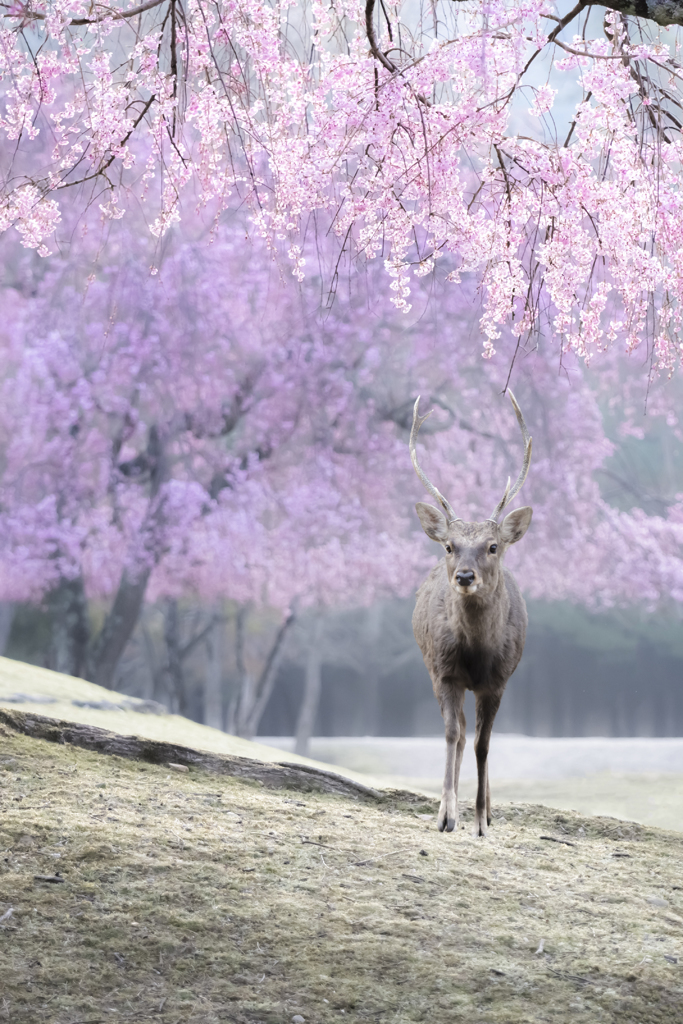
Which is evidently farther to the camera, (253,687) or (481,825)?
(253,687)

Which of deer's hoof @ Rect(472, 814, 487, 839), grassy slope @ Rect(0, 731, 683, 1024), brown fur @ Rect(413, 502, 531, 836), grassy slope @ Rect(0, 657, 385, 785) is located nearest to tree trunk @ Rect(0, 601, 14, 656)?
grassy slope @ Rect(0, 657, 385, 785)

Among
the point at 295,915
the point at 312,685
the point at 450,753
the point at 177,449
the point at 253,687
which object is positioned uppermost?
the point at 177,449

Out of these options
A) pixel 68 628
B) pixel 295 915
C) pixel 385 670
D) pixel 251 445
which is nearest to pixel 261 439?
pixel 251 445

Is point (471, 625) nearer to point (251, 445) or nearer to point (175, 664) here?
point (251, 445)

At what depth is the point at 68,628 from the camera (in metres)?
8.52

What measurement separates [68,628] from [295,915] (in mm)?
6250

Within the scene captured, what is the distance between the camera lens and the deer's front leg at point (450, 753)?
3.10 m

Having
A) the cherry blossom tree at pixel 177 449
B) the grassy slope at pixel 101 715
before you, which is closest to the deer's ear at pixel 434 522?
the grassy slope at pixel 101 715

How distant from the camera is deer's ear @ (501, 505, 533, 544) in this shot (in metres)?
Result: 3.14

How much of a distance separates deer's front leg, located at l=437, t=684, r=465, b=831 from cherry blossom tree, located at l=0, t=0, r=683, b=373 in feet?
4.16

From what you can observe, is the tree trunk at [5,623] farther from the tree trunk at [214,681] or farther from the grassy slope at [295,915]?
the grassy slope at [295,915]

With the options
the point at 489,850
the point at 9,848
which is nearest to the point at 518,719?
the point at 489,850

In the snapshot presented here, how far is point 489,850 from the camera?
3625 mm

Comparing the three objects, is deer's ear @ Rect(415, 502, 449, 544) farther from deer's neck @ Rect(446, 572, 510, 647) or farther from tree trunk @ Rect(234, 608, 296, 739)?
tree trunk @ Rect(234, 608, 296, 739)
